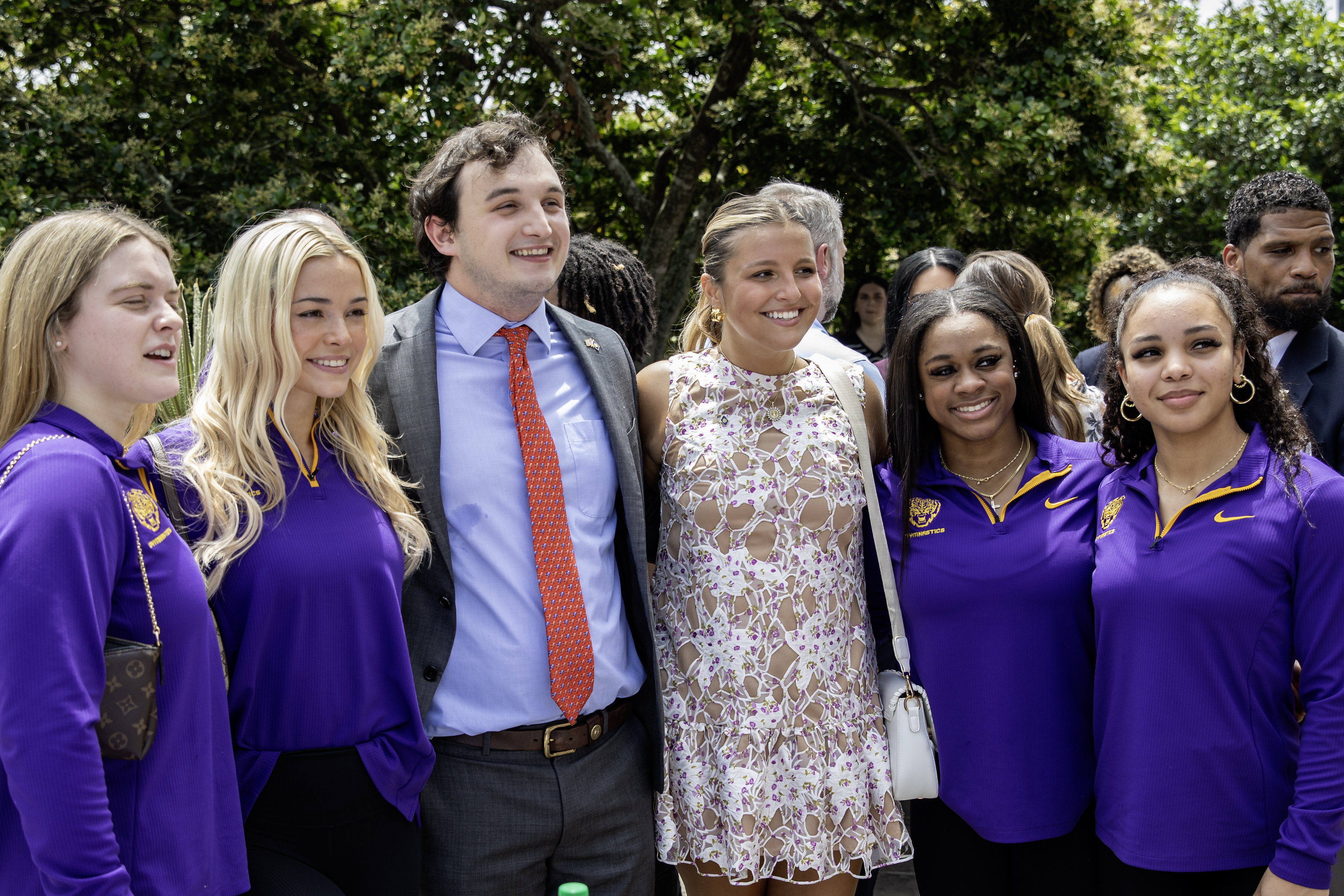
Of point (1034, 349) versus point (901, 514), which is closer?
point (901, 514)

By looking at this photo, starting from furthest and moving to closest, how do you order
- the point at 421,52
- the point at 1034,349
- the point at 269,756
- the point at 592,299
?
the point at 421,52, the point at 592,299, the point at 1034,349, the point at 269,756

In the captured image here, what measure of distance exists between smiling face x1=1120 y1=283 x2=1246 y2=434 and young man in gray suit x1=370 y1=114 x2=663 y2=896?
123 cm

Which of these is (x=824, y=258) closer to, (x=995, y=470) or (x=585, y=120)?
(x=995, y=470)

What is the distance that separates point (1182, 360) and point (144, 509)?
220 cm

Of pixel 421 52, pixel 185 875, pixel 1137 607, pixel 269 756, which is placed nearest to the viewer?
pixel 185 875

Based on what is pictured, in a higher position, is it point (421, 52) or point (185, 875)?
point (421, 52)

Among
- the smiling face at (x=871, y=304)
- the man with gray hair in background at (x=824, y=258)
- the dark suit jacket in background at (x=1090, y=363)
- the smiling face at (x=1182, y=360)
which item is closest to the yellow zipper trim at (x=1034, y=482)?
the smiling face at (x=1182, y=360)

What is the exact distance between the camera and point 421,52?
5.84 metres

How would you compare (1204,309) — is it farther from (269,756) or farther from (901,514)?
(269,756)

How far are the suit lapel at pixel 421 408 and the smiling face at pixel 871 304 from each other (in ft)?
16.0

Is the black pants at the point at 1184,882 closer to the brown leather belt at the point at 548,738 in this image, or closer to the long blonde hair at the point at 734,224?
the brown leather belt at the point at 548,738

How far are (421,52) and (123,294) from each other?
4.43 meters

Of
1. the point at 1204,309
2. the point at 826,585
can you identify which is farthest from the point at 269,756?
the point at 1204,309

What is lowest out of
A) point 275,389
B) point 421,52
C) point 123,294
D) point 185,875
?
point 185,875
